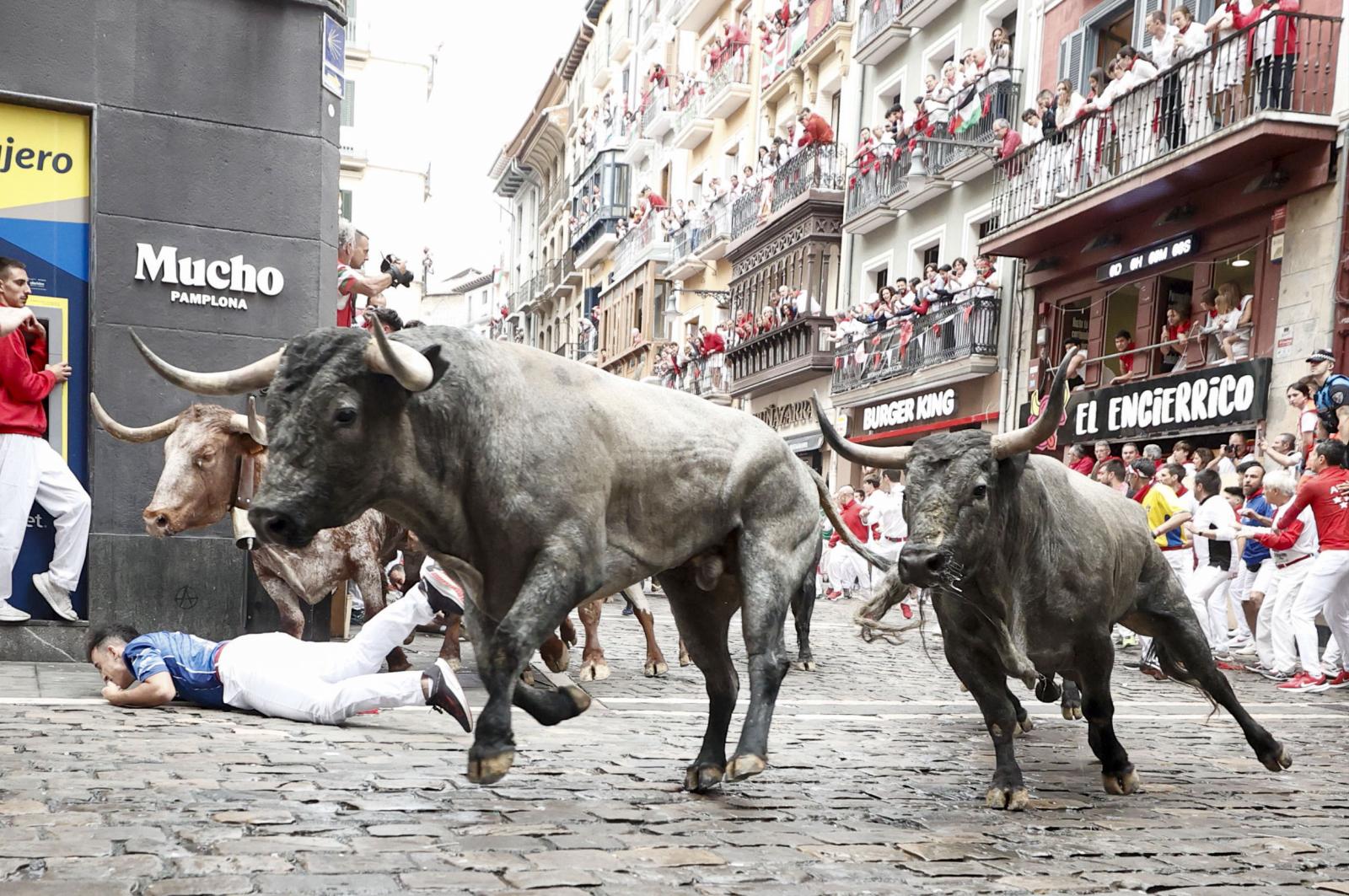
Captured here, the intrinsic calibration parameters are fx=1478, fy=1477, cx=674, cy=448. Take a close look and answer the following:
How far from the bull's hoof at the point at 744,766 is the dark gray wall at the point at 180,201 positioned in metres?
6.35

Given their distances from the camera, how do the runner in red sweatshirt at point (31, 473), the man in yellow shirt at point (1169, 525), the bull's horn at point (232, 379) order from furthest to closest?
1. the man in yellow shirt at point (1169, 525)
2. the runner in red sweatshirt at point (31, 473)
3. the bull's horn at point (232, 379)

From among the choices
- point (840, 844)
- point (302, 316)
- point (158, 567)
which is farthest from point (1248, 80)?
point (840, 844)

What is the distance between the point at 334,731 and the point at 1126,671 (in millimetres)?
7836

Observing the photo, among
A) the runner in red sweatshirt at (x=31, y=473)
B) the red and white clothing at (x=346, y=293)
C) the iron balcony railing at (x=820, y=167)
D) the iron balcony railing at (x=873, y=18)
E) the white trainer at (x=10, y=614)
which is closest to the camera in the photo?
the runner in red sweatshirt at (x=31, y=473)

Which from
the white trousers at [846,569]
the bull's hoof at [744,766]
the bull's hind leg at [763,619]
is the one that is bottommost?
the white trousers at [846,569]

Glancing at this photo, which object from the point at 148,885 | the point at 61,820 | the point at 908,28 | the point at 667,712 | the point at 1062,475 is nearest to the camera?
the point at 148,885

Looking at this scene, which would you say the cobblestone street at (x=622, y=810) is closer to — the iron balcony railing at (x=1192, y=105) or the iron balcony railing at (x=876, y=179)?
the iron balcony railing at (x=1192, y=105)

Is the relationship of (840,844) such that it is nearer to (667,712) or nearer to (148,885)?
(148,885)

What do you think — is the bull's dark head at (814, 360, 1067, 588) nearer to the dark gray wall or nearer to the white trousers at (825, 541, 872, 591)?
the dark gray wall

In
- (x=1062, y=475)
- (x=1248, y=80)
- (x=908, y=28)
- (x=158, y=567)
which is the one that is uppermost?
(x=908, y=28)

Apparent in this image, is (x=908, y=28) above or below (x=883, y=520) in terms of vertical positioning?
above

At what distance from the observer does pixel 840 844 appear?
5.09 m

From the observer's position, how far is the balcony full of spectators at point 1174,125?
734 inches

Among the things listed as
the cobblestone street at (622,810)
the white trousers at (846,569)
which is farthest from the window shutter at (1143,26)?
the cobblestone street at (622,810)
